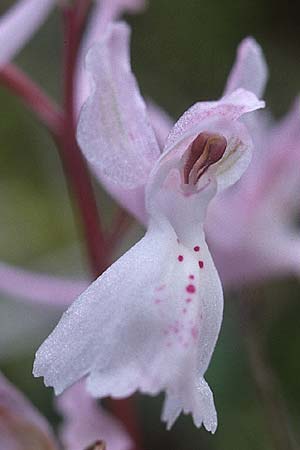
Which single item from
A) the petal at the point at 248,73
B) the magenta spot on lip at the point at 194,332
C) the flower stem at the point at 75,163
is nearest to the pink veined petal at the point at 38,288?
the flower stem at the point at 75,163

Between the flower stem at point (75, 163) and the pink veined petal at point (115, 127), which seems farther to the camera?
the flower stem at point (75, 163)

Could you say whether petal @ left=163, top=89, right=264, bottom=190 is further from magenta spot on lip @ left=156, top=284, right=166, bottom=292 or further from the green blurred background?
the green blurred background

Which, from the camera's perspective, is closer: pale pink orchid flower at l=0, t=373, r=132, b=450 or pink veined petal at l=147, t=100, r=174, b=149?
pale pink orchid flower at l=0, t=373, r=132, b=450

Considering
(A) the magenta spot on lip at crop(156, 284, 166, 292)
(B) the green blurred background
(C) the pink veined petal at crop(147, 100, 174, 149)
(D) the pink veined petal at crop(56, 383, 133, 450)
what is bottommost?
(B) the green blurred background

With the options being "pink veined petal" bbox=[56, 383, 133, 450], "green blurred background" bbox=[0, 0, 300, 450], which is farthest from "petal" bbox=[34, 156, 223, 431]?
"green blurred background" bbox=[0, 0, 300, 450]

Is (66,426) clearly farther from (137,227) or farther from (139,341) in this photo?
(137,227)

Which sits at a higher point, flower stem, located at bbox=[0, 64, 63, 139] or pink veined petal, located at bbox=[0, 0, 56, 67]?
pink veined petal, located at bbox=[0, 0, 56, 67]

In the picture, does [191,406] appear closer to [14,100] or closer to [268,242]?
[268,242]

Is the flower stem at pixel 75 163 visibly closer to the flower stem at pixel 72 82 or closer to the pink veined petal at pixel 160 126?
the flower stem at pixel 72 82
